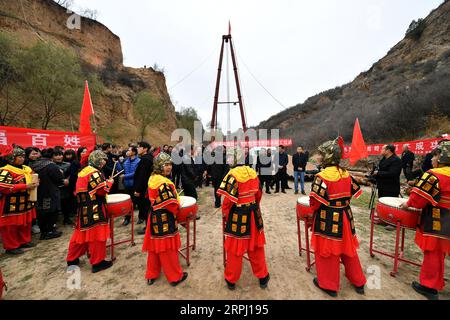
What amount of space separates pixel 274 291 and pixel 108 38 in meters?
36.2

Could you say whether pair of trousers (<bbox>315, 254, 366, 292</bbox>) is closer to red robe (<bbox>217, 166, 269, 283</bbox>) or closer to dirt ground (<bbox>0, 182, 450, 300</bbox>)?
dirt ground (<bbox>0, 182, 450, 300</bbox>)

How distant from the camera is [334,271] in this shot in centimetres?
228

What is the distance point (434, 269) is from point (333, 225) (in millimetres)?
1217

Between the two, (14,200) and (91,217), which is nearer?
(91,217)

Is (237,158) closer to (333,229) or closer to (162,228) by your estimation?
(162,228)

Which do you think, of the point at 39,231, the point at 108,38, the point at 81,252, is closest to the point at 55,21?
the point at 108,38

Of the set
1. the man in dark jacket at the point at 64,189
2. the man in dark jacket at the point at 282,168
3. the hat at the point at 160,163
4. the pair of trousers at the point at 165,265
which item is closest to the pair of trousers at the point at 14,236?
the man in dark jacket at the point at 64,189

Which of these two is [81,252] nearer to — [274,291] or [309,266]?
[274,291]

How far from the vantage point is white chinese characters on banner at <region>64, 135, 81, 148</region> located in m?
6.77

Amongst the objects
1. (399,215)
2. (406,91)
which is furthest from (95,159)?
(406,91)

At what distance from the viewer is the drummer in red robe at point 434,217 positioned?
2.13 meters

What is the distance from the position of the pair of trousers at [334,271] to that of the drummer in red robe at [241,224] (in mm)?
650

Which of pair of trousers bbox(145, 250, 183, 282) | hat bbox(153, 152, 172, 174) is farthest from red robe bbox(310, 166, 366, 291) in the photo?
hat bbox(153, 152, 172, 174)

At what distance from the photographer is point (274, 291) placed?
2420 mm
